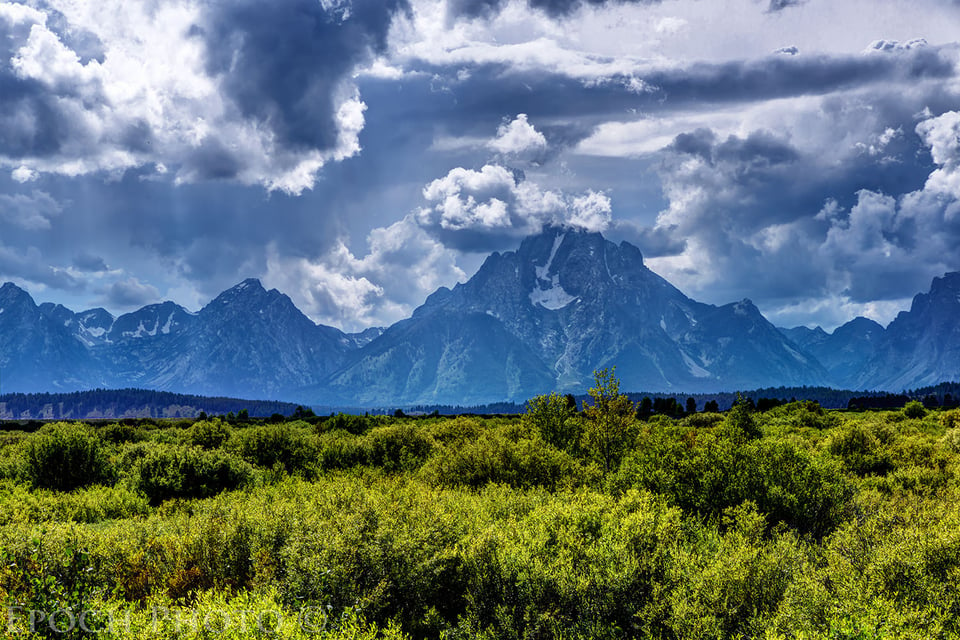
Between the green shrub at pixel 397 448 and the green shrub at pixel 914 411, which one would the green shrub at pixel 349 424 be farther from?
the green shrub at pixel 914 411

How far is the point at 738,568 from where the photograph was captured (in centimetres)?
1284

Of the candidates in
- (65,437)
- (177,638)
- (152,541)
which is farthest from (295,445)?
(177,638)

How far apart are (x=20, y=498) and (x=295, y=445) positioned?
25269 millimetres

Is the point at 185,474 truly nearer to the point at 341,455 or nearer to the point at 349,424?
the point at 341,455

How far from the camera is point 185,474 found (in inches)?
1358

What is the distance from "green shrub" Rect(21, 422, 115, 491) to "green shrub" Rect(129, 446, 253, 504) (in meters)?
3.67

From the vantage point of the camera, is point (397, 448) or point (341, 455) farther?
point (397, 448)

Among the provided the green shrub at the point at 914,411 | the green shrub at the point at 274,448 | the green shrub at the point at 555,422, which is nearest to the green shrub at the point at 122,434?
the green shrub at the point at 274,448

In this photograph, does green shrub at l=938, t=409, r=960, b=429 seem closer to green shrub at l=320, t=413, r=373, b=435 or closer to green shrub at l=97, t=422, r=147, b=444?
green shrub at l=320, t=413, r=373, b=435

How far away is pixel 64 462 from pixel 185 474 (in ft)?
31.1

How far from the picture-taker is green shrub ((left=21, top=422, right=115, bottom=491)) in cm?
3647

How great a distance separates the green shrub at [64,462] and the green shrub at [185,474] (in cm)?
367

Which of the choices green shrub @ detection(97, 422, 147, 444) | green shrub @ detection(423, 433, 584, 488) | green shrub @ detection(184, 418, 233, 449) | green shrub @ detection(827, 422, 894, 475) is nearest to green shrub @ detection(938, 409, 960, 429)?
green shrub @ detection(827, 422, 894, 475)

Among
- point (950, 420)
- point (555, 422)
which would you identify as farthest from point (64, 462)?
point (950, 420)
